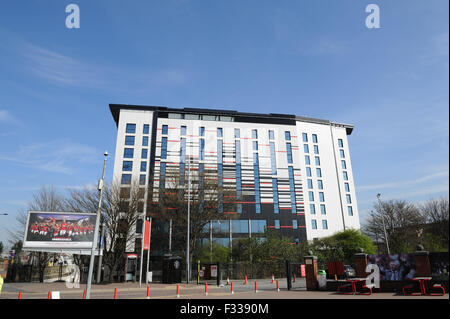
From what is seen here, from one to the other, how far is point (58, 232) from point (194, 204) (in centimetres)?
1555

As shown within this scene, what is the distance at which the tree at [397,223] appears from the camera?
42219mm

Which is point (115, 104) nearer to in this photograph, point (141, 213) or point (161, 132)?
point (161, 132)

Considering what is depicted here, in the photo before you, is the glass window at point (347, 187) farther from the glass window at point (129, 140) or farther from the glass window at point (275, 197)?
the glass window at point (129, 140)

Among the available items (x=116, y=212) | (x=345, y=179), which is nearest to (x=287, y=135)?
(x=345, y=179)

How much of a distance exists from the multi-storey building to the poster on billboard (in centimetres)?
2219

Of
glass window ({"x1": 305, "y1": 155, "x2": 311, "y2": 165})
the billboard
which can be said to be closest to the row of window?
glass window ({"x1": 305, "y1": 155, "x2": 311, "y2": 165})

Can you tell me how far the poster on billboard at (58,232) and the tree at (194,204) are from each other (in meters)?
10.6

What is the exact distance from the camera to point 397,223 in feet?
155

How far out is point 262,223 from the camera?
54688mm

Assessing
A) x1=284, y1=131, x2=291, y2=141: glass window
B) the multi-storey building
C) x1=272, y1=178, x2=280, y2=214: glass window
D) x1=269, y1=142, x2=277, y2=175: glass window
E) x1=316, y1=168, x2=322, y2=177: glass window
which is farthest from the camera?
x1=316, y1=168, x2=322, y2=177: glass window

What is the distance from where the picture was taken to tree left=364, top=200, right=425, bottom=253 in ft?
139

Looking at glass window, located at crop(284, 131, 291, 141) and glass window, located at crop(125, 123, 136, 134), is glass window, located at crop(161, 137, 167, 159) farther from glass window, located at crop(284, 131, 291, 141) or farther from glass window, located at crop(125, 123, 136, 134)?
glass window, located at crop(284, 131, 291, 141)
